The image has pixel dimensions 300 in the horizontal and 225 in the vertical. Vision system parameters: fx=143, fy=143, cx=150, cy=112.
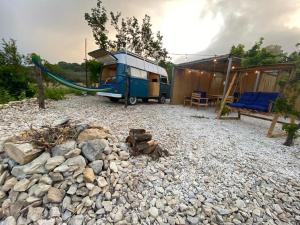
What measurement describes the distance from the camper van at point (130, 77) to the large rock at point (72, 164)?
3.98 m

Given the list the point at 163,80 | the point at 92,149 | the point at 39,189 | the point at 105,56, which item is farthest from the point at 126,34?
the point at 39,189

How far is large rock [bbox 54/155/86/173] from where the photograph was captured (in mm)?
1508

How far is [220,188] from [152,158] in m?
0.90

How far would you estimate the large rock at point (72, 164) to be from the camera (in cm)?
151

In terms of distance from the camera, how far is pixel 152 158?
207 centimetres

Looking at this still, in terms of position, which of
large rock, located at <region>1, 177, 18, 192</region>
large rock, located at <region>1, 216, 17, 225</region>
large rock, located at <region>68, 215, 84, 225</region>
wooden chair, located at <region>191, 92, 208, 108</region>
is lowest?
large rock, located at <region>1, 216, 17, 225</region>

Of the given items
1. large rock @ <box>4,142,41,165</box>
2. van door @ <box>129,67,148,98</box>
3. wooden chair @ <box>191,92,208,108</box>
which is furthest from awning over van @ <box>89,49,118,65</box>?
large rock @ <box>4,142,41,165</box>

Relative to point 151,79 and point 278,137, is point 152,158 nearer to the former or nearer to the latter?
point 278,137

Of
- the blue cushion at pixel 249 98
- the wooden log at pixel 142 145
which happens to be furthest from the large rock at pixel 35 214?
the blue cushion at pixel 249 98

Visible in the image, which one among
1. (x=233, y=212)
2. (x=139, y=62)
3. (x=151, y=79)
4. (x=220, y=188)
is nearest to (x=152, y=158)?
(x=220, y=188)

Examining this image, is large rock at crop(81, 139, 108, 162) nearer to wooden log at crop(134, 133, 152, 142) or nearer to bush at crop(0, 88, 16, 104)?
wooden log at crop(134, 133, 152, 142)

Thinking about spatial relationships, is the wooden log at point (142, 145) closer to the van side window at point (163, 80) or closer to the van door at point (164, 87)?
the van door at point (164, 87)

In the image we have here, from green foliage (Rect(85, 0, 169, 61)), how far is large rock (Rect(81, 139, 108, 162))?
1163 centimetres

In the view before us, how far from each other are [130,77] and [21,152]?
4.88m
